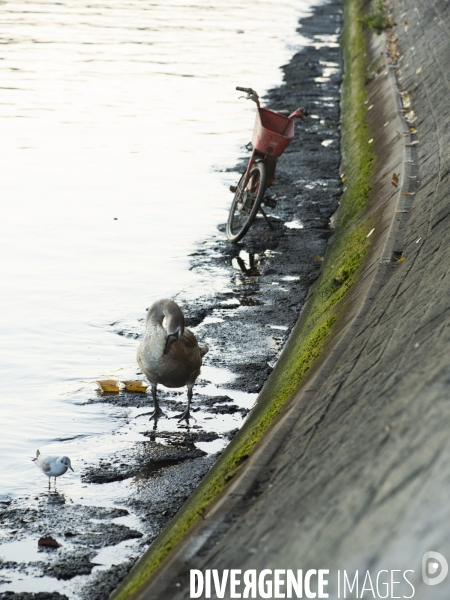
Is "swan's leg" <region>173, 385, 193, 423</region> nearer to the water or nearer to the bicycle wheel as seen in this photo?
the water

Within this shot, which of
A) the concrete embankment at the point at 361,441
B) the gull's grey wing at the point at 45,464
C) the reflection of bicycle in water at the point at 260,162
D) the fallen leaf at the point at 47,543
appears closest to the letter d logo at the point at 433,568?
the concrete embankment at the point at 361,441

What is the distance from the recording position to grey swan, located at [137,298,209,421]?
7.30 meters

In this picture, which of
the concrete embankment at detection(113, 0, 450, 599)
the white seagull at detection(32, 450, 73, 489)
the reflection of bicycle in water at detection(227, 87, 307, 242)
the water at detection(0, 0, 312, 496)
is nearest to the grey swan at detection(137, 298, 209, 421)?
the water at detection(0, 0, 312, 496)

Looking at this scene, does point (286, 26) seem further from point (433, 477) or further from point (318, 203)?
point (433, 477)

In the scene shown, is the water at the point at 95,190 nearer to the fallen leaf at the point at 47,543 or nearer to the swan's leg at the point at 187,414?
the swan's leg at the point at 187,414

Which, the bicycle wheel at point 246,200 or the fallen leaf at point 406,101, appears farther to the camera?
the fallen leaf at point 406,101

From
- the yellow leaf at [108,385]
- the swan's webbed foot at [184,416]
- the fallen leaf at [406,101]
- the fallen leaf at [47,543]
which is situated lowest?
the swan's webbed foot at [184,416]

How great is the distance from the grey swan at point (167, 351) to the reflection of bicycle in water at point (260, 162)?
410cm

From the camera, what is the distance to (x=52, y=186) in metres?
13.8

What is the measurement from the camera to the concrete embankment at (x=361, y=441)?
407 centimetres

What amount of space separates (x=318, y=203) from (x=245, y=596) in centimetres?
951

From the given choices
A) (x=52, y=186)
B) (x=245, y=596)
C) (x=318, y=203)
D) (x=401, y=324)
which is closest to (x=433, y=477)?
(x=245, y=596)

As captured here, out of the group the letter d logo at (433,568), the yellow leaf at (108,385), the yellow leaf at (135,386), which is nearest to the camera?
the letter d logo at (433,568)

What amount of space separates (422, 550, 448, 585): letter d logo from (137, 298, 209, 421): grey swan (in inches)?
145
